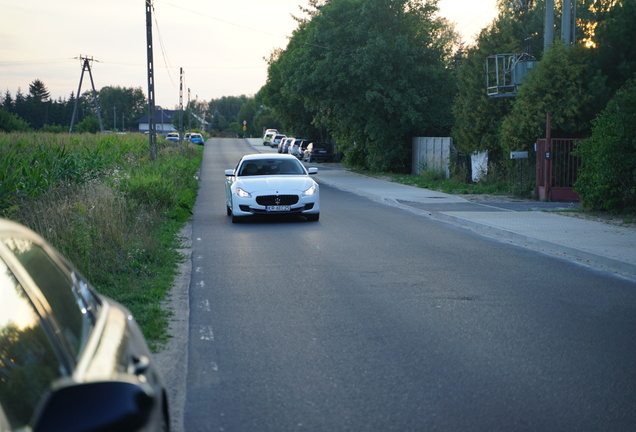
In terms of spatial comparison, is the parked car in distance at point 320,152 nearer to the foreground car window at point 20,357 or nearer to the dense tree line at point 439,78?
the dense tree line at point 439,78

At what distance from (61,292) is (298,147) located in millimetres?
61889

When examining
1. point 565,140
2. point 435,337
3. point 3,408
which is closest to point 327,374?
point 435,337

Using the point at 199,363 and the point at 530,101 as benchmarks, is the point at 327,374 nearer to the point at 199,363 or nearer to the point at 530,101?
the point at 199,363

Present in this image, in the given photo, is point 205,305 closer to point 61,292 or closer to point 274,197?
point 61,292

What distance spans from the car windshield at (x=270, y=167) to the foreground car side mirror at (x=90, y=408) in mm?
16871

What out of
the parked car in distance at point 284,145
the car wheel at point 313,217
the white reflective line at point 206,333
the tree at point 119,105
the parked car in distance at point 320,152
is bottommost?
the white reflective line at point 206,333

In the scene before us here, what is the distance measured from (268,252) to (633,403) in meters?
7.99

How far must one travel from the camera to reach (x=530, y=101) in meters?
23.9

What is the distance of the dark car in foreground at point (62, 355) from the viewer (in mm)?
1621

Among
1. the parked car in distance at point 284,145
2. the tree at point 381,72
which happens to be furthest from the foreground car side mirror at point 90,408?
the parked car in distance at point 284,145

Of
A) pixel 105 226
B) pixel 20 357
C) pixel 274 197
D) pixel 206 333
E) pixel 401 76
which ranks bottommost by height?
pixel 206 333

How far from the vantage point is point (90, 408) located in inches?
63.8

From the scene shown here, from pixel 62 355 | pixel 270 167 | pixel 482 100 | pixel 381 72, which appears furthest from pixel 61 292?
pixel 381 72

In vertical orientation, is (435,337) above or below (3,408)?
below
